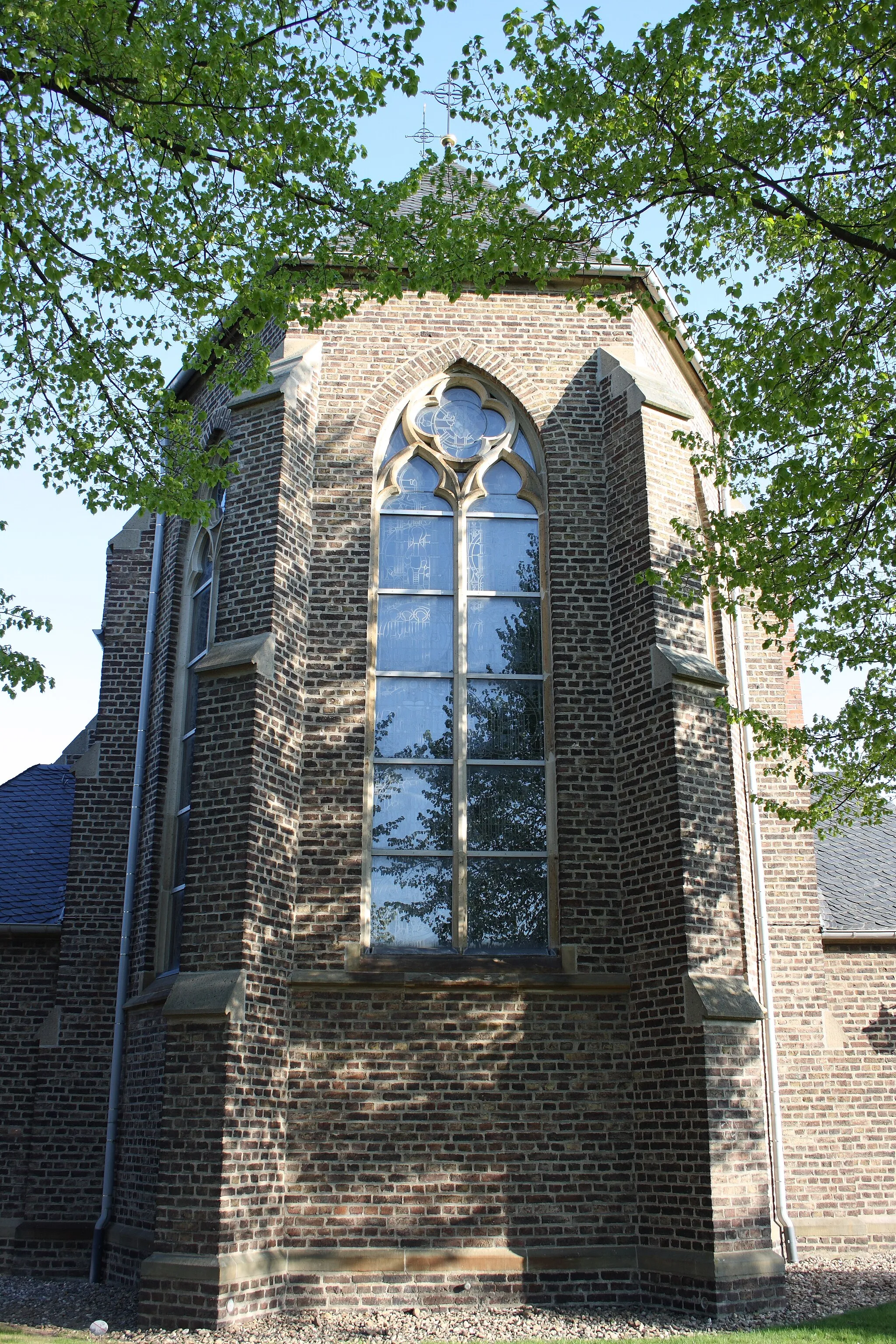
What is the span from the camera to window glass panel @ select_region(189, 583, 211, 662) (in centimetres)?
1148

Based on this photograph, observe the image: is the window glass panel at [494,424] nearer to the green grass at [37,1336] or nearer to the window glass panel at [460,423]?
the window glass panel at [460,423]

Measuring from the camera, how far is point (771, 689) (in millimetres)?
13578

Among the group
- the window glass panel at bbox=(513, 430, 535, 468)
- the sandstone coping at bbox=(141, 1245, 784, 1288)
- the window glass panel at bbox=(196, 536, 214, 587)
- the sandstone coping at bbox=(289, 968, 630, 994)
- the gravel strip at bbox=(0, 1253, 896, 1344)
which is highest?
the window glass panel at bbox=(513, 430, 535, 468)

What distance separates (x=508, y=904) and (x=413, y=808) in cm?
112

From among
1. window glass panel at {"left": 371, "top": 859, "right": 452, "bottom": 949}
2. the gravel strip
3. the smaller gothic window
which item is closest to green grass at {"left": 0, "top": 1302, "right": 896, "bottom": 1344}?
the gravel strip

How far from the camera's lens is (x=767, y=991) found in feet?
38.8

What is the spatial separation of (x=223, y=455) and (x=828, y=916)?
8322mm

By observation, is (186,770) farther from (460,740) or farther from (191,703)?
(460,740)

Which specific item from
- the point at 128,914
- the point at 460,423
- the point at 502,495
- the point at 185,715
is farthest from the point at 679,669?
the point at 128,914

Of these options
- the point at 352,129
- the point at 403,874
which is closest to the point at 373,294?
the point at 352,129

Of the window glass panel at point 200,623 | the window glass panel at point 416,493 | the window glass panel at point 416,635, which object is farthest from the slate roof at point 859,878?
the window glass panel at point 200,623

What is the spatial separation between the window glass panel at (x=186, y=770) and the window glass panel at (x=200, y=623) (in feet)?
2.85

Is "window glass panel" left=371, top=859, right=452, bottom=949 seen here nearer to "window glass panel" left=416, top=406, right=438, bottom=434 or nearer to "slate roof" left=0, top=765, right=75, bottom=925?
"window glass panel" left=416, top=406, right=438, bottom=434

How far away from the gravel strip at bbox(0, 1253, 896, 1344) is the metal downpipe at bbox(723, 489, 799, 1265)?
4.85 feet
